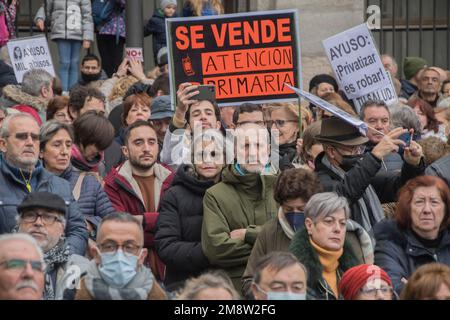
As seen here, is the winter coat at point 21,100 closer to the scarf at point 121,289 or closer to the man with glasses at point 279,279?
the scarf at point 121,289

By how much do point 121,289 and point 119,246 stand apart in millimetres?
410

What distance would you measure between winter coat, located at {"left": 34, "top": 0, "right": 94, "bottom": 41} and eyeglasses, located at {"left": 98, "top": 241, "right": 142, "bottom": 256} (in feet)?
26.6

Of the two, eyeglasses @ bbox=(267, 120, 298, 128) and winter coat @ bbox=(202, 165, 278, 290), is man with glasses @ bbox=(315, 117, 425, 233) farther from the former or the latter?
eyeglasses @ bbox=(267, 120, 298, 128)

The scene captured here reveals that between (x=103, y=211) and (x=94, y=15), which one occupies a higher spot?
(x=94, y=15)

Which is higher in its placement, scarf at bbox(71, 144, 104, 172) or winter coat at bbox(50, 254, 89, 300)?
scarf at bbox(71, 144, 104, 172)

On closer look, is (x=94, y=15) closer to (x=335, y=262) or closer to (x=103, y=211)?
(x=103, y=211)

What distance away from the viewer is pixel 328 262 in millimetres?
9000

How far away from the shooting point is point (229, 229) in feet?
32.0

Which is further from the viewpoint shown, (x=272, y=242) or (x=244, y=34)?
(x=244, y=34)

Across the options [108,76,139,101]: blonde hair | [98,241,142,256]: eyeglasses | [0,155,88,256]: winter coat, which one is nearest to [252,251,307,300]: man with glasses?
[98,241,142,256]: eyeglasses

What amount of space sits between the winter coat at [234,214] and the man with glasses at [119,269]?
1.01 metres

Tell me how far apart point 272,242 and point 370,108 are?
7.13ft

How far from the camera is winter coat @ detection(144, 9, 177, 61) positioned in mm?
16938
